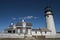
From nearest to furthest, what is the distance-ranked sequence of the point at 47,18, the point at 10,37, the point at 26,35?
the point at 10,37, the point at 26,35, the point at 47,18

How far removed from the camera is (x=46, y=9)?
37.3 m

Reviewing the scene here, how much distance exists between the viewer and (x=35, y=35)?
100ft

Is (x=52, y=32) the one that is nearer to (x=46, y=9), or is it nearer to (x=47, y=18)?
(x=47, y=18)

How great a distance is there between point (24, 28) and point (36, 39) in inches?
235

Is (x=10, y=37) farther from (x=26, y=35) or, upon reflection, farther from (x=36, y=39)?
(x=36, y=39)

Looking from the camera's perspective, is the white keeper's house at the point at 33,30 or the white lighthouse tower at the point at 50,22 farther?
the white lighthouse tower at the point at 50,22

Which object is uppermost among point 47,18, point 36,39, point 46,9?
point 46,9

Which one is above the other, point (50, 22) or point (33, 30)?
point (50, 22)

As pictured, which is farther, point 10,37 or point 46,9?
point 46,9

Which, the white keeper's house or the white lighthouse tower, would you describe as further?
the white lighthouse tower

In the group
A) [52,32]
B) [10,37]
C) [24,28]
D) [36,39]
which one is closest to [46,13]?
[52,32]

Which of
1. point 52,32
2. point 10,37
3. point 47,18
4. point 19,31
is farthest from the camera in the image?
point 47,18

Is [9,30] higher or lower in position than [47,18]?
lower

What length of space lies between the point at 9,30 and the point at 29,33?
311 inches
